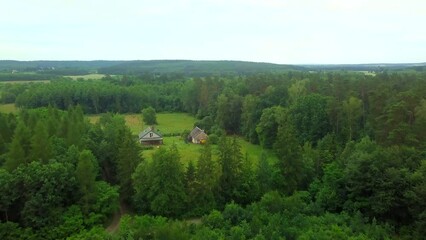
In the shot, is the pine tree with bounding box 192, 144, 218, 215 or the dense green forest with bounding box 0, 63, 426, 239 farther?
the pine tree with bounding box 192, 144, 218, 215

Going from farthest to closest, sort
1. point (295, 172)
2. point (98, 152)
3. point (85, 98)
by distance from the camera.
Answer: point (85, 98) < point (98, 152) < point (295, 172)

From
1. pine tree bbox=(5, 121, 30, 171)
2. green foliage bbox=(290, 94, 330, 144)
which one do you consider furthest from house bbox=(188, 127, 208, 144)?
pine tree bbox=(5, 121, 30, 171)

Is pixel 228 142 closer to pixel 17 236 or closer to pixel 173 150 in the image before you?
pixel 173 150

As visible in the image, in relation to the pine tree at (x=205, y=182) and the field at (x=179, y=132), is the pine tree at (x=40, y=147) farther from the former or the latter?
the field at (x=179, y=132)

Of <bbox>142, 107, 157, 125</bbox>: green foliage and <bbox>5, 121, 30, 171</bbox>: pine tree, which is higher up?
<bbox>5, 121, 30, 171</bbox>: pine tree

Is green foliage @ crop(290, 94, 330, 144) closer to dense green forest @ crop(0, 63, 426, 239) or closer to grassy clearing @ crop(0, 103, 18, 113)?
dense green forest @ crop(0, 63, 426, 239)

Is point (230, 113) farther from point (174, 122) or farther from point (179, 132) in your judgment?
point (174, 122)

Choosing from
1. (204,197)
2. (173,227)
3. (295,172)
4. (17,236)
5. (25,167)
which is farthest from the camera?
(295,172)

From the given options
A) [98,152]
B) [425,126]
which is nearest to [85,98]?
[98,152]
